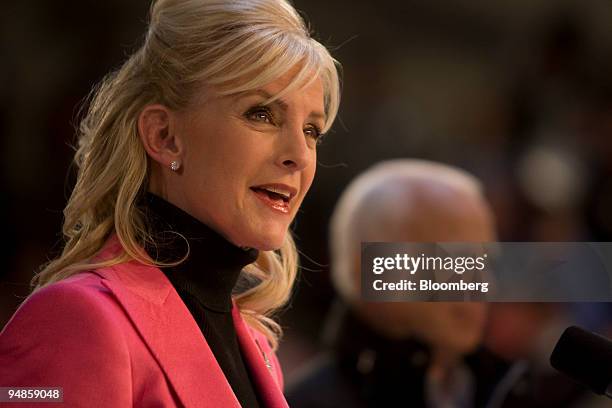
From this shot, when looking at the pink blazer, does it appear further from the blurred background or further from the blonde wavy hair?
the blurred background

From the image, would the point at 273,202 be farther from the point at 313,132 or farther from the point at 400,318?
the point at 400,318

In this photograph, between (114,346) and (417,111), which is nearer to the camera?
(114,346)

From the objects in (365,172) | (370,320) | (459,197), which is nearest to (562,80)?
(459,197)

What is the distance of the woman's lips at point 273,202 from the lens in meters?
1.37

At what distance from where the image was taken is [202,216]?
54.2 inches

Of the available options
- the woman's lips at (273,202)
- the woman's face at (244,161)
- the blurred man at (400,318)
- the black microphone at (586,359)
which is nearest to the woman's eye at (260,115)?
the woman's face at (244,161)

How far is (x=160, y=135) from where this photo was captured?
54.8 inches

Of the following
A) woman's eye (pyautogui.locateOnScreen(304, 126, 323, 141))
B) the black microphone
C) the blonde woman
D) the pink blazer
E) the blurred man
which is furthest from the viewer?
the blurred man

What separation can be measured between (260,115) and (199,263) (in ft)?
0.76

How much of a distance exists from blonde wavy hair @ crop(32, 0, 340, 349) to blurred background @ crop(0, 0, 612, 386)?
3.20 ft

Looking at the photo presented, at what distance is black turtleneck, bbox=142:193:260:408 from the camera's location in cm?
136

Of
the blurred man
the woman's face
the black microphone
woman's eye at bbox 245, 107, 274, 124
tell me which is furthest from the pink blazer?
the blurred man

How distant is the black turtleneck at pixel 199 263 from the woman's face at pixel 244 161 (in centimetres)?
2

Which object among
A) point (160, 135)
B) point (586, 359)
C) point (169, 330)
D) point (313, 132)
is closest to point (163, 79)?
point (160, 135)
